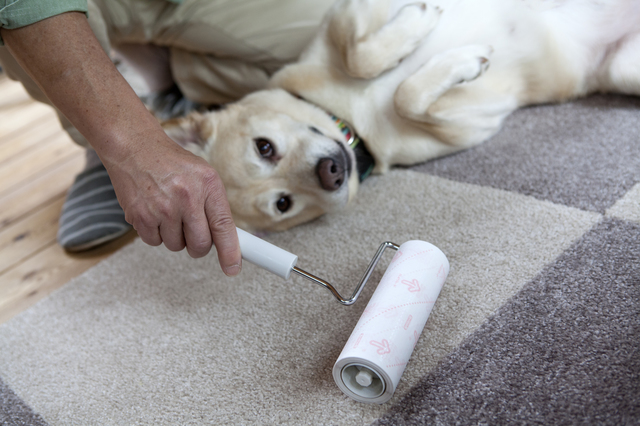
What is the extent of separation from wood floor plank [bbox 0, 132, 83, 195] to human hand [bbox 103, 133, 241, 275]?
162cm

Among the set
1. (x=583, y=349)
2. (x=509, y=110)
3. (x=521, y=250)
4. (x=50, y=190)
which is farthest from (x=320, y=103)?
(x=50, y=190)

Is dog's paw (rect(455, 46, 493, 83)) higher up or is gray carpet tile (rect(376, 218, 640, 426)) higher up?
dog's paw (rect(455, 46, 493, 83))

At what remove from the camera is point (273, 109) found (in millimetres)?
1681

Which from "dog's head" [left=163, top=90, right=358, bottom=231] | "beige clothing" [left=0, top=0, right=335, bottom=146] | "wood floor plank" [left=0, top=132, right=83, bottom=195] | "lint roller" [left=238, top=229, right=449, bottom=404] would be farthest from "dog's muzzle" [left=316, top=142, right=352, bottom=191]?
"wood floor plank" [left=0, top=132, right=83, bottom=195]

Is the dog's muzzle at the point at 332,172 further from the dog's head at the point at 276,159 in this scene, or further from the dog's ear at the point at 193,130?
the dog's ear at the point at 193,130

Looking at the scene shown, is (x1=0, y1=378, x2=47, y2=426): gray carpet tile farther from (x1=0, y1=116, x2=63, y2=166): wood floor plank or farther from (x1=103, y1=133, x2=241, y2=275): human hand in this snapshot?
(x1=0, y1=116, x2=63, y2=166): wood floor plank

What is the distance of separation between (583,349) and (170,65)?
2404mm

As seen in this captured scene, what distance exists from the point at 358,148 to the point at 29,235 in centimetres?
146

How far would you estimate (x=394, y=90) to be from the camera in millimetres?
1699

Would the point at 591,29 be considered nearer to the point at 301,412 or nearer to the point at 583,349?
the point at 583,349

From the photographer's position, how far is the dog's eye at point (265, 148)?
5.24 ft

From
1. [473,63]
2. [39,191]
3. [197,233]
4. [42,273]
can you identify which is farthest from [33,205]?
[473,63]

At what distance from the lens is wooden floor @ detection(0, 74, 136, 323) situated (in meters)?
1.75

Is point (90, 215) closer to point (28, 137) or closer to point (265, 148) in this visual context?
point (265, 148)
